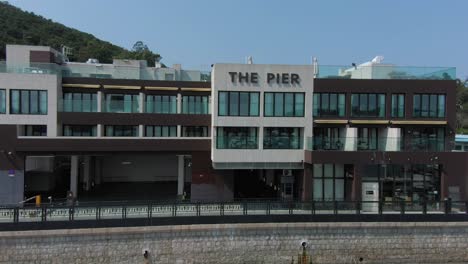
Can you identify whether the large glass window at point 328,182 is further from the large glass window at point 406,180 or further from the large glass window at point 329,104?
the large glass window at point 329,104

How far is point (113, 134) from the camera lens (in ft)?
110

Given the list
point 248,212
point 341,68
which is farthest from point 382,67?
point 248,212

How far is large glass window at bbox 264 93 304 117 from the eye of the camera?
99.0 feet

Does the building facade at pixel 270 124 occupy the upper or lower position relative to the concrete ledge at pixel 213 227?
upper

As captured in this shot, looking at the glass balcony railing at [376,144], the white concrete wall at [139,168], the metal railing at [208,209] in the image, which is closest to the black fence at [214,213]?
the metal railing at [208,209]

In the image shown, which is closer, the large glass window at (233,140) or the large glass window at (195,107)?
the large glass window at (233,140)

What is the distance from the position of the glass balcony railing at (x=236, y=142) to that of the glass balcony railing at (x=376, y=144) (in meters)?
4.18

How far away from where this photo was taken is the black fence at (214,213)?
22.1 meters

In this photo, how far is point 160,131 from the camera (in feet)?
112

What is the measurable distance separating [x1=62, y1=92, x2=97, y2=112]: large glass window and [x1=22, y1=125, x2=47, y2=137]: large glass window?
7.26ft

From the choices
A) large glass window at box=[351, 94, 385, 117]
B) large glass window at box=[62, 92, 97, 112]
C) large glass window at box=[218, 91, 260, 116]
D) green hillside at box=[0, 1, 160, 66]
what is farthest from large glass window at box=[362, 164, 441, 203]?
green hillside at box=[0, 1, 160, 66]

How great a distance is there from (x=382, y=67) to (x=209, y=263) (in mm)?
18798

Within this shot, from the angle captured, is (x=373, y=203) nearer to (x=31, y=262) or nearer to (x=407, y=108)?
(x=407, y=108)

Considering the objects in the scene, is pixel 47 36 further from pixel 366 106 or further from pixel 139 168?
pixel 366 106
